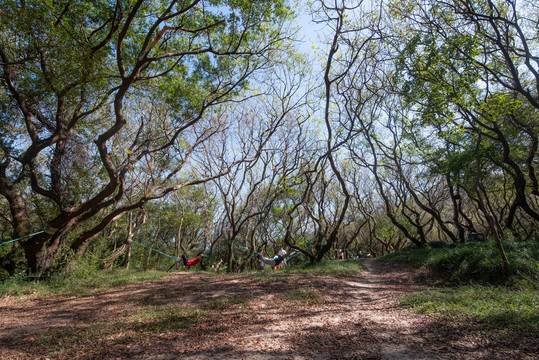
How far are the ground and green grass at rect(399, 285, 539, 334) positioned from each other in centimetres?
29

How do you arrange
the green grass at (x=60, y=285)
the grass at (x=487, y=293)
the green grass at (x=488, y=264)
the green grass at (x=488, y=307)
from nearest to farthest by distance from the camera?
the green grass at (x=488, y=307) < the grass at (x=487, y=293) < the green grass at (x=488, y=264) < the green grass at (x=60, y=285)

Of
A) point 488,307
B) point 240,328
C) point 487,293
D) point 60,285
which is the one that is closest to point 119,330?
point 240,328

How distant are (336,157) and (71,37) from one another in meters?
13.5

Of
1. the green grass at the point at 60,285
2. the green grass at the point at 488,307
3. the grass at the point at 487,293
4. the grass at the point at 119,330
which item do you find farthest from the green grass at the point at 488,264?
the green grass at the point at 60,285

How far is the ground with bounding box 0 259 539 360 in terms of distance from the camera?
114 inches

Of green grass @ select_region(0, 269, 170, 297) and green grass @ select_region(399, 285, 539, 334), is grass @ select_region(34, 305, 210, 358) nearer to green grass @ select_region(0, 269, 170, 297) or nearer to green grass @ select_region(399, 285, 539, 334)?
green grass @ select_region(0, 269, 170, 297)

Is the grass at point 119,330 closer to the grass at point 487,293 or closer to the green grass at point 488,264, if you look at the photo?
the grass at point 487,293

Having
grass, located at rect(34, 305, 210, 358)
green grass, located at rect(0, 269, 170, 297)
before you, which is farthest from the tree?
grass, located at rect(34, 305, 210, 358)

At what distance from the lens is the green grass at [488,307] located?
10.6 ft

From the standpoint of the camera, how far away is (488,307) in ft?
12.8

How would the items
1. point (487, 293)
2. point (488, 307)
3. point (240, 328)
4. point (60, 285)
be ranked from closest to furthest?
point (240, 328) → point (488, 307) → point (487, 293) → point (60, 285)

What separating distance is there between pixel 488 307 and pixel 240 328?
360 centimetres

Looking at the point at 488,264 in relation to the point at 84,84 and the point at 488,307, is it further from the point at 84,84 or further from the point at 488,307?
the point at 84,84

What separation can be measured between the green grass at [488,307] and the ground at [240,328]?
29 centimetres
